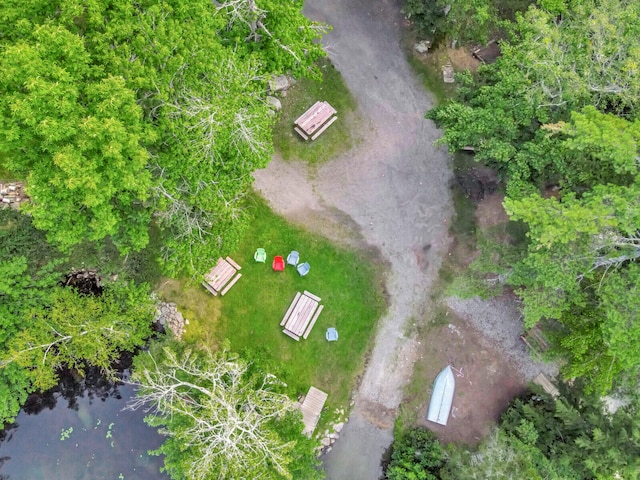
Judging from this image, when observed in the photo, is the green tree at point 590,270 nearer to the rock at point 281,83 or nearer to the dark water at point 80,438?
the rock at point 281,83

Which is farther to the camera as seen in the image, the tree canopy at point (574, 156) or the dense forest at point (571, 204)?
the dense forest at point (571, 204)

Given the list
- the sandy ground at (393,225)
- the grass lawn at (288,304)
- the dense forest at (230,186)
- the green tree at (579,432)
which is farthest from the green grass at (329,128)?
the green tree at (579,432)

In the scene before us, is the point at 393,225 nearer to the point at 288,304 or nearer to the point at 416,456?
the point at 288,304

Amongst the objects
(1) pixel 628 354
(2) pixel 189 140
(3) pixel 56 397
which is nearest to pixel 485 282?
(1) pixel 628 354

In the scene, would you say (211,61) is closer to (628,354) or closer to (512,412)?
(628,354)

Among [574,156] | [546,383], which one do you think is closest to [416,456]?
[546,383]

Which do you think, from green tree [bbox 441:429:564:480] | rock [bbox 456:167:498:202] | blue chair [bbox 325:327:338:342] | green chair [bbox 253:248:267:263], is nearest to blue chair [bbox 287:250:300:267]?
green chair [bbox 253:248:267:263]
